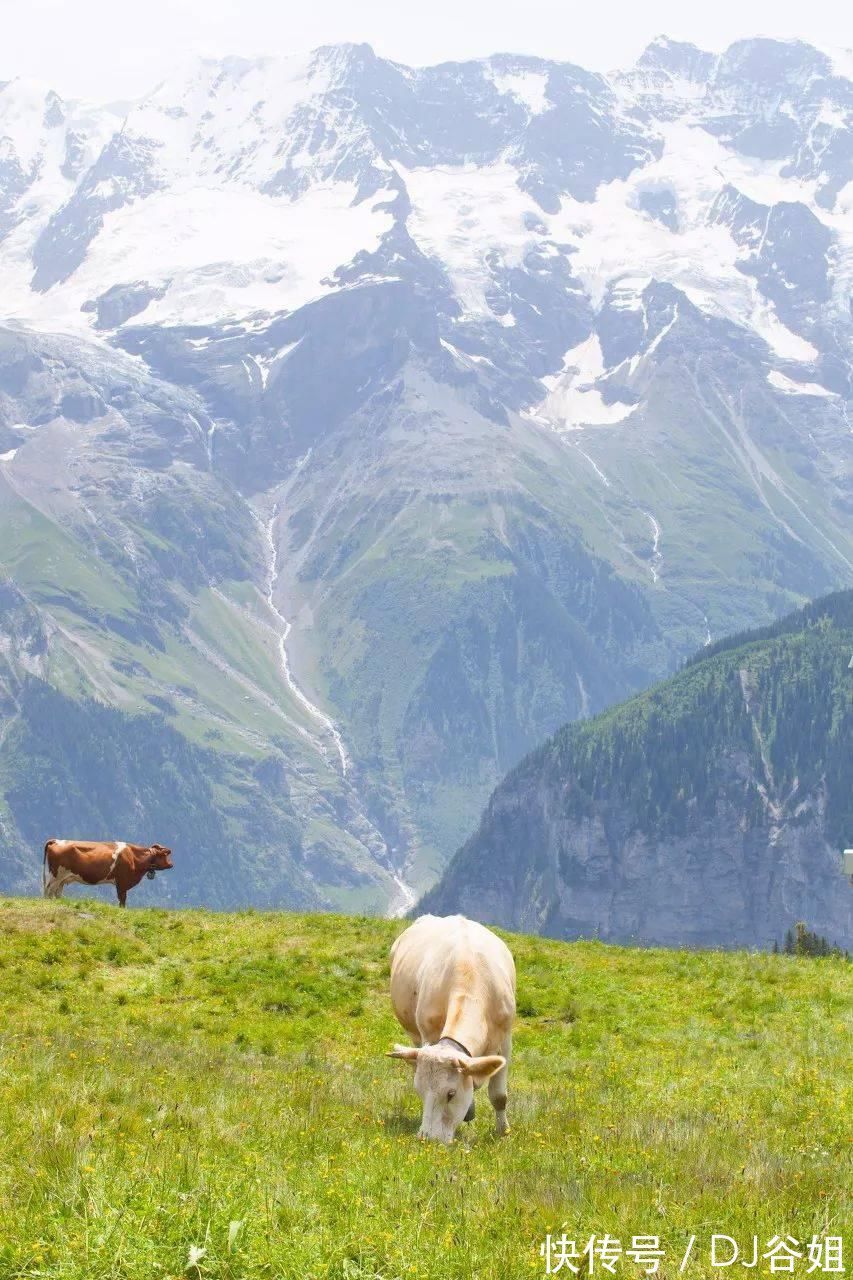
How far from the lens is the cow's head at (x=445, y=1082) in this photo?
18.6 metres

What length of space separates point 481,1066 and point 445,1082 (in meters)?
0.51

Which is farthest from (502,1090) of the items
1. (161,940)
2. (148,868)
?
(148,868)

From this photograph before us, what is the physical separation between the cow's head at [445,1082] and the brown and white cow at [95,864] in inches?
1237

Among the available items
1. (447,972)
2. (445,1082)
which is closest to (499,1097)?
(445,1082)

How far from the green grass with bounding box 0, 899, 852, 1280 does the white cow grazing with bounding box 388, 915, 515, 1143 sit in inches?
23.9

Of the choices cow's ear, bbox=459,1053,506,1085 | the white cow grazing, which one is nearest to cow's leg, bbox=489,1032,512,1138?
the white cow grazing

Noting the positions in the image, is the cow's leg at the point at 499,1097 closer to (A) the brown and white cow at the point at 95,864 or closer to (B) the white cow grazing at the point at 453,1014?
(B) the white cow grazing at the point at 453,1014

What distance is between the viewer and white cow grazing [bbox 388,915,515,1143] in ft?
61.6

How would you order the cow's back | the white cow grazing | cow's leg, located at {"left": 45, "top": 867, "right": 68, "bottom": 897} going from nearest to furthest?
the white cow grazing < the cow's back < cow's leg, located at {"left": 45, "top": 867, "right": 68, "bottom": 897}

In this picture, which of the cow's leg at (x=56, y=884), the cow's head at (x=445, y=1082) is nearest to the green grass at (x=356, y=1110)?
the cow's head at (x=445, y=1082)

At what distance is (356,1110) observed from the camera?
20578mm

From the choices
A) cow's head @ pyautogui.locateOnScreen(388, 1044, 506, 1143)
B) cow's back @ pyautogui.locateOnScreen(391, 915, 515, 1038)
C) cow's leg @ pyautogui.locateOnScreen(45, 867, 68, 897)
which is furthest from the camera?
cow's leg @ pyautogui.locateOnScreen(45, 867, 68, 897)

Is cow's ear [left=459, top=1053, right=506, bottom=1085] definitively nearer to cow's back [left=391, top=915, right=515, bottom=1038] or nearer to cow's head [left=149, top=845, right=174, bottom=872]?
cow's back [left=391, top=915, right=515, bottom=1038]

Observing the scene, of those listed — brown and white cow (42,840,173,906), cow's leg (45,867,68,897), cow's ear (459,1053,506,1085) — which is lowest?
cow's leg (45,867,68,897)
